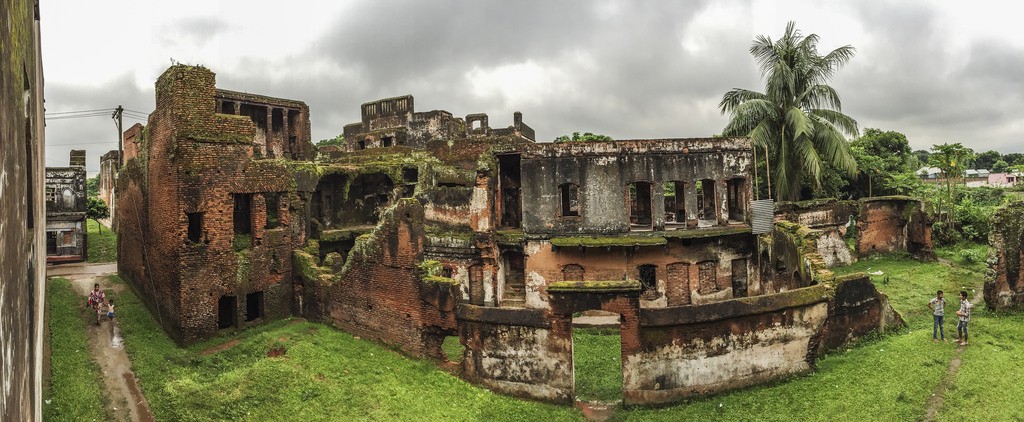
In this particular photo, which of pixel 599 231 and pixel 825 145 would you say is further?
pixel 825 145

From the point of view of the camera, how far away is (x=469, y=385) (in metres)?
12.0

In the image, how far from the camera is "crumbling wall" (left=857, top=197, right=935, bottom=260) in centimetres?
2550

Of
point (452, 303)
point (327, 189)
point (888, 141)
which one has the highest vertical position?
point (888, 141)

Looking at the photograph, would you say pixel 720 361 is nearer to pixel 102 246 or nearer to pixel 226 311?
pixel 226 311

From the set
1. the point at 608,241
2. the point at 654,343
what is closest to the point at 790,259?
the point at 608,241

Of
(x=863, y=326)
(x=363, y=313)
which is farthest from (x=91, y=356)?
(x=863, y=326)

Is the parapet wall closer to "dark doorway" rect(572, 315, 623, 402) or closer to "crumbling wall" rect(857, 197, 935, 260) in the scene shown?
"dark doorway" rect(572, 315, 623, 402)

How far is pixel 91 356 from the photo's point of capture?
13312 mm

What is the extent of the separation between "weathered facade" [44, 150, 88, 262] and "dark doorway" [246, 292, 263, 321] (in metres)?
16.3

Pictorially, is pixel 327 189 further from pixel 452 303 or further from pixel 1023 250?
pixel 1023 250

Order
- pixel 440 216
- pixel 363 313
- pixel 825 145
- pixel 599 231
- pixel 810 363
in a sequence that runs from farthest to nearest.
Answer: pixel 825 145
pixel 440 216
pixel 599 231
pixel 363 313
pixel 810 363

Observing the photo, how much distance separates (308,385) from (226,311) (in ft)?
22.0

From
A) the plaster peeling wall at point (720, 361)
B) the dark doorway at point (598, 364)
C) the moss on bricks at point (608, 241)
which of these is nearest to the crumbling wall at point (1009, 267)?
A: the plaster peeling wall at point (720, 361)

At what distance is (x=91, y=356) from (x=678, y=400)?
1345 cm
